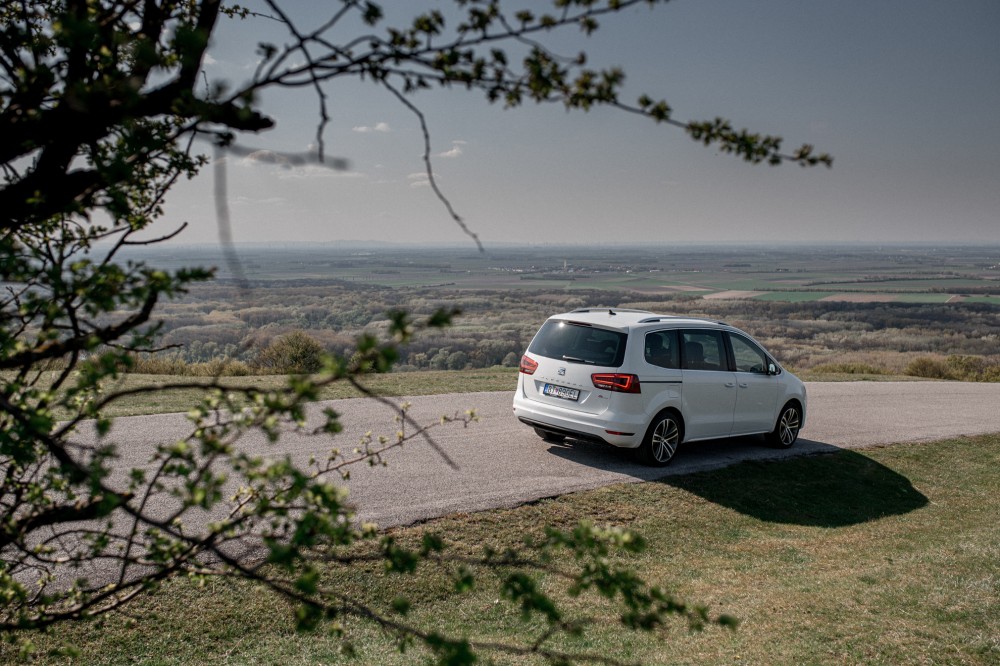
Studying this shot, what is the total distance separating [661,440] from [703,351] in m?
1.37

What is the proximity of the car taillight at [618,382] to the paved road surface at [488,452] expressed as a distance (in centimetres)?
108

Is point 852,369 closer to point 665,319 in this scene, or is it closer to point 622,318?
point 665,319

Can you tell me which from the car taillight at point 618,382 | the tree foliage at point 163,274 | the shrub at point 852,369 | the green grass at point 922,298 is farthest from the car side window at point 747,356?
the green grass at point 922,298

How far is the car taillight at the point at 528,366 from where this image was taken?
9656 millimetres

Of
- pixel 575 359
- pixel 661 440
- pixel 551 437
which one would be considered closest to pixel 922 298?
pixel 661 440

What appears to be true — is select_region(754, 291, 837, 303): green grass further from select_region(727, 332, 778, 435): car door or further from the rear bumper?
the rear bumper

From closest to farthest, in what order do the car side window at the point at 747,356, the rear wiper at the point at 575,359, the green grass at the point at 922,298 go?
the rear wiper at the point at 575,359 → the car side window at the point at 747,356 → the green grass at the point at 922,298

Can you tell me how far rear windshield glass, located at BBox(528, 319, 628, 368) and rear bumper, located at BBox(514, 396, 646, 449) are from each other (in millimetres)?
671

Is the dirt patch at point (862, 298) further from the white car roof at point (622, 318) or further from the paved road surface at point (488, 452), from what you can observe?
the white car roof at point (622, 318)

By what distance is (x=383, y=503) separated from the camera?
24.4 ft

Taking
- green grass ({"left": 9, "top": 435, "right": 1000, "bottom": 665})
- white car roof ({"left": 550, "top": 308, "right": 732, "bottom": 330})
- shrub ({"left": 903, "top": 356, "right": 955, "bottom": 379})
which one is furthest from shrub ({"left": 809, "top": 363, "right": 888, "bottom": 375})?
white car roof ({"left": 550, "top": 308, "right": 732, "bottom": 330})

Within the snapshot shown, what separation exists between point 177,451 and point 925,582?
272 inches

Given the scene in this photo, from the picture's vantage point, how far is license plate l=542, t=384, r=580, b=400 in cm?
929

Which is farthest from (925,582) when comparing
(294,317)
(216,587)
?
(294,317)
